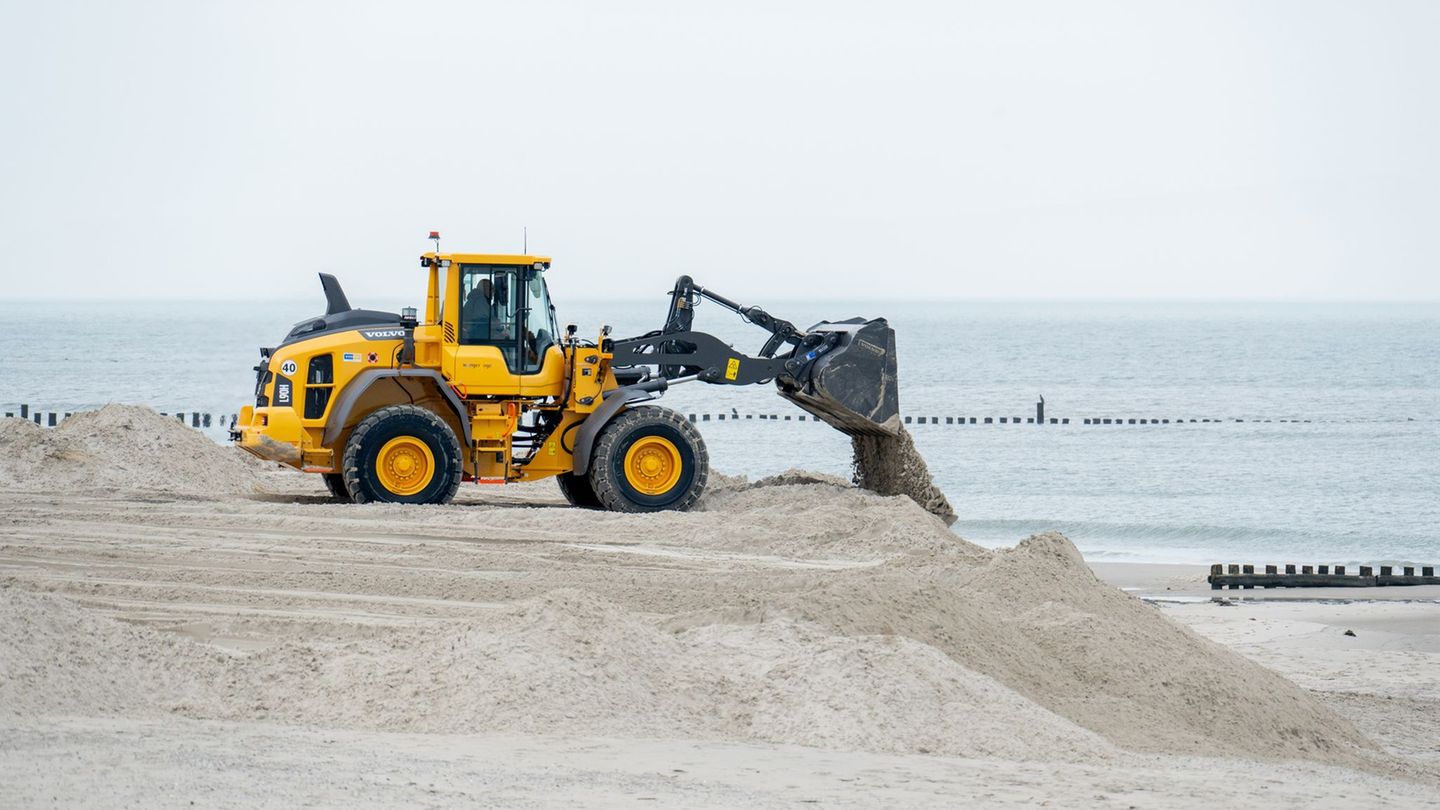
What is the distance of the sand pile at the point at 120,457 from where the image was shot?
19.0 meters

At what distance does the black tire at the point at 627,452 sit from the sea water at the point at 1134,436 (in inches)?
359

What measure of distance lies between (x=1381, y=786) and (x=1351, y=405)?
60.2m

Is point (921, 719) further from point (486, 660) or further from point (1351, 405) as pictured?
point (1351, 405)

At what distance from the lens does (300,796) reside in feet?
23.3

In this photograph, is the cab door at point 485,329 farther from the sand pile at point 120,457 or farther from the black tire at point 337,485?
the sand pile at point 120,457

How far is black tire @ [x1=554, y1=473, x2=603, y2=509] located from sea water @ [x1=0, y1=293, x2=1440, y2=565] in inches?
367

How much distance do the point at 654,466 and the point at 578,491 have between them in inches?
47.0

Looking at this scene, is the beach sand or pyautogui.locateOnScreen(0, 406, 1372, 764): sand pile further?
pyautogui.locateOnScreen(0, 406, 1372, 764): sand pile

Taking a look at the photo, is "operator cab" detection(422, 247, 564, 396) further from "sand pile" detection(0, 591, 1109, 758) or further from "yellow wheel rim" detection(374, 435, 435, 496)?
"sand pile" detection(0, 591, 1109, 758)

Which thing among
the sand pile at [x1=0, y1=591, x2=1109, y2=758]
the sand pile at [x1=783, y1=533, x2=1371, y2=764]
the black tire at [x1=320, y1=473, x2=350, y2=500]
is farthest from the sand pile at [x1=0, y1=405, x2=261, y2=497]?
the sand pile at [x1=783, y1=533, x2=1371, y2=764]

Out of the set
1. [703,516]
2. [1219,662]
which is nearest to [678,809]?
[1219,662]

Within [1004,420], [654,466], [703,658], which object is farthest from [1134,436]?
[703,658]

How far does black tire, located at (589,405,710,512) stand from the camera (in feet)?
55.3

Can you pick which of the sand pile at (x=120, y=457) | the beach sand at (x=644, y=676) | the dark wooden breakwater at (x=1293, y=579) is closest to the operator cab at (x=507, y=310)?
the beach sand at (x=644, y=676)
